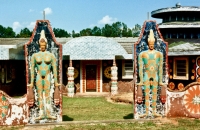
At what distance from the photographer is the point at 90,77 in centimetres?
2206

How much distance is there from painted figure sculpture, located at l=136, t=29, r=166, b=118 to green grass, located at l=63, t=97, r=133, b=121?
2.00 m

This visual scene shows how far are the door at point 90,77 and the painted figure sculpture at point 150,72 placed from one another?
38.4 ft

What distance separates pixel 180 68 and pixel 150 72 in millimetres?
7985

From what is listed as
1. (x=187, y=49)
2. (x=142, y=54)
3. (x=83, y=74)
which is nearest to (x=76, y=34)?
(x=83, y=74)

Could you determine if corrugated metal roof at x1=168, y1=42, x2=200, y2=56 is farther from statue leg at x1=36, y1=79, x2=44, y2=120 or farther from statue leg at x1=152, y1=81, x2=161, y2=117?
statue leg at x1=36, y1=79, x2=44, y2=120

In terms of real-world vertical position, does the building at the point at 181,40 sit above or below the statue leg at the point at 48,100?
above

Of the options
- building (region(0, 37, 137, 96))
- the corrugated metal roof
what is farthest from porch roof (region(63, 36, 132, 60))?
the corrugated metal roof

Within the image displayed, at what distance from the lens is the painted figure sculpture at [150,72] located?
34.1 ft

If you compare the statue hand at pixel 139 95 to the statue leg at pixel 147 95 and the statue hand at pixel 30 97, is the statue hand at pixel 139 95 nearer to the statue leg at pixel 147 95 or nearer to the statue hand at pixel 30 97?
the statue leg at pixel 147 95

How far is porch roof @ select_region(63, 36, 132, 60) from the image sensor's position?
66.0 ft

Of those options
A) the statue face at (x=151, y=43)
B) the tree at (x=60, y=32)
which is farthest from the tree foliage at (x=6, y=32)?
the statue face at (x=151, y=43)

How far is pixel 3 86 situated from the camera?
66.3 ft

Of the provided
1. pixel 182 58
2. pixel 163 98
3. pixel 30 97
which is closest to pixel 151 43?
pixel 163 98

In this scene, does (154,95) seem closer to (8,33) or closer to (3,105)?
(3,105)
